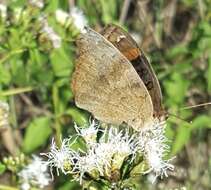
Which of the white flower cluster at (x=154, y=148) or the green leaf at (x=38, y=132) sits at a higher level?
the green leaf at (x=38, y=132)

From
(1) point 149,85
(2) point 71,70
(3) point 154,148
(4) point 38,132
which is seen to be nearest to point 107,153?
(3) point 154,148

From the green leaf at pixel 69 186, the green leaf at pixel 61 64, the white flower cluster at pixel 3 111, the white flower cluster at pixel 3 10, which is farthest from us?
the green leaf at pixel 69 186

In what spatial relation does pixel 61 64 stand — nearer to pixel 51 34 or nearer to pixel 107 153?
pixel 51 34

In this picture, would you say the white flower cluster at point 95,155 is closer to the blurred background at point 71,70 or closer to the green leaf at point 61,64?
the blurred background at point 71,70

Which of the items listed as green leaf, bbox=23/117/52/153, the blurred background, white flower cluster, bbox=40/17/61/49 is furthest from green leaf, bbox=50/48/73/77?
green leaf, bbox=23/117/52/153

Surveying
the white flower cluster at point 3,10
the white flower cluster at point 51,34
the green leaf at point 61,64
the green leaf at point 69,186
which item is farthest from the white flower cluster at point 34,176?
the white flower cluster at point 3,10

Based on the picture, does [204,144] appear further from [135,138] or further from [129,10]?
[135,138]

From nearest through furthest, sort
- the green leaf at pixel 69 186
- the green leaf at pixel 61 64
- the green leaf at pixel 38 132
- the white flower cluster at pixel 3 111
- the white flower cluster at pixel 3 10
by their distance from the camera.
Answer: the white flower cluster at pixel 3 111
the white flower cluster at pixel 3 10
the green leaf at pixel 61 64
the green leaf at pixel 38 132
the green leaf at pixel 69 186

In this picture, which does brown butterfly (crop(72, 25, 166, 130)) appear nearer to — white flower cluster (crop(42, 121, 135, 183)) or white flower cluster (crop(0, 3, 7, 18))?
white flower cluster (crop(42, 121, 135, 183))
